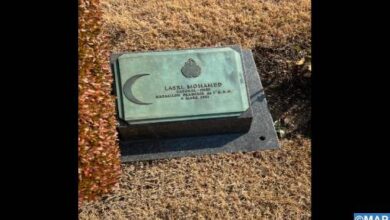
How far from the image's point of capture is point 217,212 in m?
4.95

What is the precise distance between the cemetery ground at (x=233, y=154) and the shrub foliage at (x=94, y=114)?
1.20 feet

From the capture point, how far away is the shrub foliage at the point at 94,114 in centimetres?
447

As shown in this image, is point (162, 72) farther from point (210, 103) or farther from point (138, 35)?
point (138, 35)

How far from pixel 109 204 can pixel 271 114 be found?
7.04ft

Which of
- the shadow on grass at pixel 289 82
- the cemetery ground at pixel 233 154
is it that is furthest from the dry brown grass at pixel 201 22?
the shadow on grass at pixel 289 82

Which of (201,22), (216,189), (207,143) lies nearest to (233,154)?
(207,143)

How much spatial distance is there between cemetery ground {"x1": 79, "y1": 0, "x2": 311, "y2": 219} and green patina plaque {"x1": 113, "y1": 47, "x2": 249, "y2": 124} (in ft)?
1.70

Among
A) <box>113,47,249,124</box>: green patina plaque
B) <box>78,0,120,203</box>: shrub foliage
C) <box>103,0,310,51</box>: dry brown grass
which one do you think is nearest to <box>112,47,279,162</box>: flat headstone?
<box>113,47,249,124</box>: green patina plaque

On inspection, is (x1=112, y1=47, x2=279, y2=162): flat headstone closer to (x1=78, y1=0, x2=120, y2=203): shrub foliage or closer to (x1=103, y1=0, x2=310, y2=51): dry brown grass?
(x1=78, y1=0, x2=120, y2=203): shrub foliage

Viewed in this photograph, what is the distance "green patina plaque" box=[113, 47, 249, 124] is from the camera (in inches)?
210

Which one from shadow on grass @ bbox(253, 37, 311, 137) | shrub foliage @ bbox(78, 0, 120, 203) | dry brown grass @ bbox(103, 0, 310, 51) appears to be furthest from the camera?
dry brown grass @ bbox(103, 0, 310, 51)

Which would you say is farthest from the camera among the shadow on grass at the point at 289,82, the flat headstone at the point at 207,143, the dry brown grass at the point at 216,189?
the shadow on grass at the point at 289,82

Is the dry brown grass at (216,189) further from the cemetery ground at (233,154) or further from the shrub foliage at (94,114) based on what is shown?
the shrub foliage at (94,114)

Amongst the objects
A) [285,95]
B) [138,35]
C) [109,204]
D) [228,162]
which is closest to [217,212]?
[228,162]
